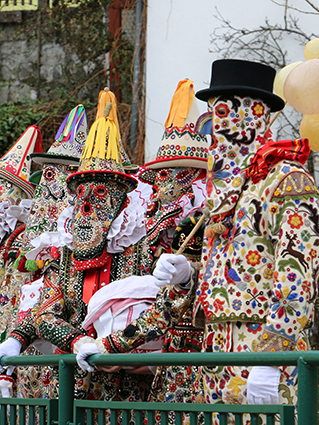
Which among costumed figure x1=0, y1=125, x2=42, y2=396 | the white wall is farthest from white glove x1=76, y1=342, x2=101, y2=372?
the white wall

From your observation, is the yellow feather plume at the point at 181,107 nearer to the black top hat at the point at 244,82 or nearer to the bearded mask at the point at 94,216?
the bearded mask at the point at 94,216

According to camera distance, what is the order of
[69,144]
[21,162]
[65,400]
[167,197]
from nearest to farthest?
[65,400] → [167,197] → [69,144] → [21,162]

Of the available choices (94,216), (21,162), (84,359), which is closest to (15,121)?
(21,162)

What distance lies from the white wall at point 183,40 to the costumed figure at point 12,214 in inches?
71.3

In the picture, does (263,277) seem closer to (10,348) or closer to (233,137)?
(233,137)

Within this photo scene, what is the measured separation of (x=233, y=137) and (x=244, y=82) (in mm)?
→ 246

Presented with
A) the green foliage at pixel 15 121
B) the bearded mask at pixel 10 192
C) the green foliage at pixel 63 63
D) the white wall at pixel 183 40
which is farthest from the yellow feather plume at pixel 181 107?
the green foliage at pixel 15 121

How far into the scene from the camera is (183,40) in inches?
257

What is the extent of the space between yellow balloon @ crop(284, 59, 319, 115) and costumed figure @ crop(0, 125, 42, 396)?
8.02ft

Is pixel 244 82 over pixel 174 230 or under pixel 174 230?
over

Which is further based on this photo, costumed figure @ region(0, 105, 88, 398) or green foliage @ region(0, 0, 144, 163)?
green foliage @ region(0, 0, 144, 163)

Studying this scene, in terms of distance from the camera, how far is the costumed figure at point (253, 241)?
251cm

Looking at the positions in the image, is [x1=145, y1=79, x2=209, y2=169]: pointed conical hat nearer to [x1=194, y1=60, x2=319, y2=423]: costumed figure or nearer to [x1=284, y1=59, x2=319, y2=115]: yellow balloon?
[x1=194, y1=60, x2=319, y2=423]: costumed figure

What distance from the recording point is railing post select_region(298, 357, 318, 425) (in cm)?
206
